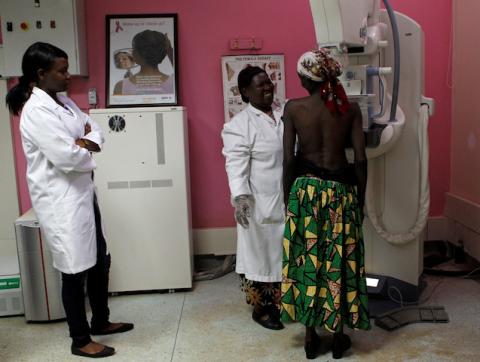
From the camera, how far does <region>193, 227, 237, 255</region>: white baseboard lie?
135 inches

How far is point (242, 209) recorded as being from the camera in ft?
7.82

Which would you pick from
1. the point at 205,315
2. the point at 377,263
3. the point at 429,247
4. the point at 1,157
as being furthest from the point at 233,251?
the point at 1,157

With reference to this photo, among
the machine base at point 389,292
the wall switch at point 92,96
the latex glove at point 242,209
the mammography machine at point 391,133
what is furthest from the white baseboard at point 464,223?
the wall switch at point 92,96

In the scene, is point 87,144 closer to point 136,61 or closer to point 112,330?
point 112,330

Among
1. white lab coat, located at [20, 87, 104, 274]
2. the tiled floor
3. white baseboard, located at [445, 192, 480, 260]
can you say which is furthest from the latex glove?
white baseboard, located at [445, 192, 480, 260]

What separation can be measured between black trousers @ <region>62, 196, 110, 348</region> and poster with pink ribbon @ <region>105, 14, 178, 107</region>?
111cm

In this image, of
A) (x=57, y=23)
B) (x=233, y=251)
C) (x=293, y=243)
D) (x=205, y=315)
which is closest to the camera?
(x=293, y=243)

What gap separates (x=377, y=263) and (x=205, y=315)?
3.21 ft

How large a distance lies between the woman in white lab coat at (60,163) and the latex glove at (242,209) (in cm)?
66

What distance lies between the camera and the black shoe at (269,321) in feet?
8.13

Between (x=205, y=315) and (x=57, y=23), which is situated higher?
(x=57, y=23)

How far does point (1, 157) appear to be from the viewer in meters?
3.23

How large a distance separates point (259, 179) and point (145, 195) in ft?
2.74

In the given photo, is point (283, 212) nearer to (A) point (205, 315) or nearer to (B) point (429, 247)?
(A) point (205, 315)
